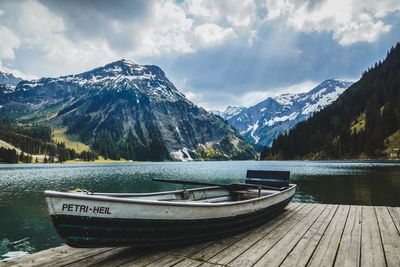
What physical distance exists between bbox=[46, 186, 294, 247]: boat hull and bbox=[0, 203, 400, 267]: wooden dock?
48 cm

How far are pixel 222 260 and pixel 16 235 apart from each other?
56.4 feet

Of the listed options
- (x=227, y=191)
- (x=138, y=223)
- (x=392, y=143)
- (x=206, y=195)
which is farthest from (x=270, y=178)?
(x=392, y=143)

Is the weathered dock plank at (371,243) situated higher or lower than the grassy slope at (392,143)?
lower

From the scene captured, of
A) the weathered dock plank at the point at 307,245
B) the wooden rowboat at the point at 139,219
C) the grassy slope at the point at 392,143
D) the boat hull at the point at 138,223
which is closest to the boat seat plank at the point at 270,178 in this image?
the weathered dock plank at the point at 307,245

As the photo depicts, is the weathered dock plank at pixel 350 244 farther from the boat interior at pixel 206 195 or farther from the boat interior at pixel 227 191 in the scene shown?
the boat interior at pixel 206 195

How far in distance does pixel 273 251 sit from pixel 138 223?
169 inches

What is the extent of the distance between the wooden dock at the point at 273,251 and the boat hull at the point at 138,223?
48 centimetres

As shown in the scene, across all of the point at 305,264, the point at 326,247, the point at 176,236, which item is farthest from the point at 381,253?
the point at 176,236

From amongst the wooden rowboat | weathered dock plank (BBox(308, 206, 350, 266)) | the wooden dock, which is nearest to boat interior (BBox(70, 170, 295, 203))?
the wooden rowboat

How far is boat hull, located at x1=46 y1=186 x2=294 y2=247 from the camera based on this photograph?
23.7 ft

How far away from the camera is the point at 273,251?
918 centimetres

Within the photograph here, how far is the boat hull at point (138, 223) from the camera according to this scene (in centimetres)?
722

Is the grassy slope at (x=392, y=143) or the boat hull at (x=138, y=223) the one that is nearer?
the boat hull at (x=138, y=223)

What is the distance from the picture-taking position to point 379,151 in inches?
6029
